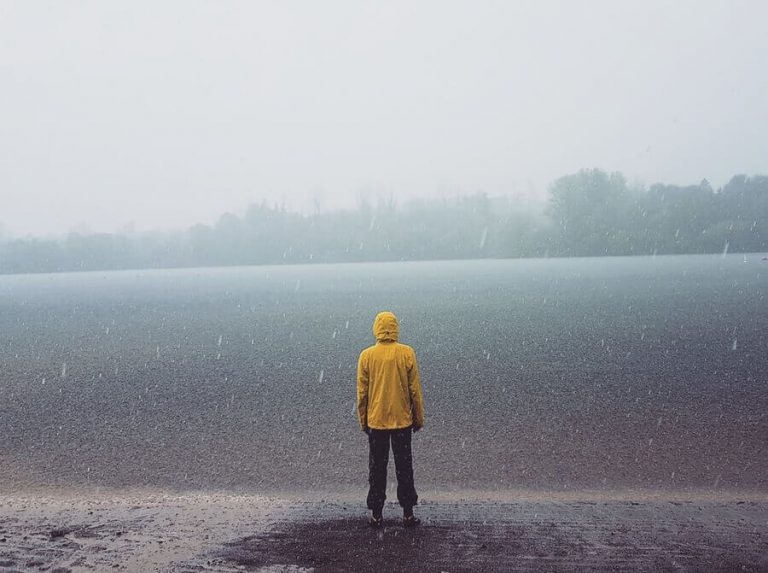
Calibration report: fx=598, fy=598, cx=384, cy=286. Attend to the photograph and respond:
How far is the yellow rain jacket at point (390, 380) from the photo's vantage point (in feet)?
15.2

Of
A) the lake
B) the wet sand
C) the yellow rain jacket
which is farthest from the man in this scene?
the lake

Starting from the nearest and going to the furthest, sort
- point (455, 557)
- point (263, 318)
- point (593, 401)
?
1. point (455, 557)
2. point (593, 401)
3. point (263, 318)

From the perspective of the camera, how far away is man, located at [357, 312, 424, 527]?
4625mm

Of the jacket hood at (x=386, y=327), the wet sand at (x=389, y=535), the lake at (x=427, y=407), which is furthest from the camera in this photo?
the lake at (x=427, y=407)

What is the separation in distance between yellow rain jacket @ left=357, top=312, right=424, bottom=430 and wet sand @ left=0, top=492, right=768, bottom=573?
2.75 ft

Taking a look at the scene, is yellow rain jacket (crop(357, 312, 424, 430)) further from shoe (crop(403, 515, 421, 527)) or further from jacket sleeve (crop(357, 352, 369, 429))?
shoe (crop(403, 515, 421, 527))

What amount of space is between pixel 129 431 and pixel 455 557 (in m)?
5.76

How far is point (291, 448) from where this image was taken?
7.16 metres

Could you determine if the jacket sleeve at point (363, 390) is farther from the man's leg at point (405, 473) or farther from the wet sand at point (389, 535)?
the wet sand at point (389, 535)

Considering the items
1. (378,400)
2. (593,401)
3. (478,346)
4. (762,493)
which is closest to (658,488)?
(762,493)

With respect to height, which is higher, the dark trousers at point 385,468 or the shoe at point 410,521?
the dark trousers at point 385,468

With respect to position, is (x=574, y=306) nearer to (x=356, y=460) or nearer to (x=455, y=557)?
(x=356, y=460)

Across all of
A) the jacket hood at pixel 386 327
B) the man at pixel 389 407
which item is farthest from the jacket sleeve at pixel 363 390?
the jacket hood at pixel 386 327

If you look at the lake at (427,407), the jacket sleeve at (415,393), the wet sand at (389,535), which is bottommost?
the lake at (427,407)
